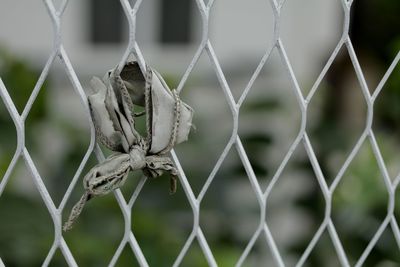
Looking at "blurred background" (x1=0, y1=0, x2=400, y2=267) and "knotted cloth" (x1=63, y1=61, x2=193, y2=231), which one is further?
"blurred background" (x1=0, y1=0, x2=400, y2=267)

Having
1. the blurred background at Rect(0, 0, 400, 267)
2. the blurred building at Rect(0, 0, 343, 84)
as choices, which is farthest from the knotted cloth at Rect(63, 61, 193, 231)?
the blurred building at Rect(0, 0, 343, 84)

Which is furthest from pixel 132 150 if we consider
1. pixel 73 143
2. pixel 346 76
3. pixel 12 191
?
pixel 346 76

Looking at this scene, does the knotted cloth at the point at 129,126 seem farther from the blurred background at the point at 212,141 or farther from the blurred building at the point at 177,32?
the blurred building at the point at 177,32

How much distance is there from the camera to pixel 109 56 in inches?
157

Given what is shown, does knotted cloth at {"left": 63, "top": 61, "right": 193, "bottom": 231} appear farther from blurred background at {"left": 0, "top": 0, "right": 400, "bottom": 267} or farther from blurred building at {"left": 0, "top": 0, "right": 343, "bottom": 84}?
blurred building at {"left": 0, "top": 0, "right": 343, "bottom": 84}

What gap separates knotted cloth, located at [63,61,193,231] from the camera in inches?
24.0

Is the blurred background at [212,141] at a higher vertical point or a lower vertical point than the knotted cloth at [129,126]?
lower

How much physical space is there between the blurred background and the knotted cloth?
44.9 inches

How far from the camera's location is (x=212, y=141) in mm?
2512

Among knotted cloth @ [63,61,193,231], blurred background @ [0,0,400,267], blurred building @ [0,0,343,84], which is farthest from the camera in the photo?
blurred building @ [0,0,343,84]

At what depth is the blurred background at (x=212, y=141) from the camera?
6.19 feet

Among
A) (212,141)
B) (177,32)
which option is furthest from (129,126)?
(177,32)

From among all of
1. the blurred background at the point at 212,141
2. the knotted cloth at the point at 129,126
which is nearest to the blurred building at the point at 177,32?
the blurred background at the point at 212,141

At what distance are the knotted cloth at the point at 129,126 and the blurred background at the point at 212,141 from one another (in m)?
1.14
